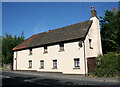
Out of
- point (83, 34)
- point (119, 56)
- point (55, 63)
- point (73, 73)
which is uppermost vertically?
point (83, 34)

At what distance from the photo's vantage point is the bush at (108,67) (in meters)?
14.1

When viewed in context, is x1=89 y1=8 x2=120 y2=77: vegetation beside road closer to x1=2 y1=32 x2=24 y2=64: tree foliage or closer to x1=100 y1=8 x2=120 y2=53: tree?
x1=100 y1=8 x2=120 y2=53: tree

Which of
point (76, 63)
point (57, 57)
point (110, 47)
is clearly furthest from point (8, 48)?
point (110, 47)

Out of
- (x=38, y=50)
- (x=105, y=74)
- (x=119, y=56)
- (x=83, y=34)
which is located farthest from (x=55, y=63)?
(x=119, y=56)

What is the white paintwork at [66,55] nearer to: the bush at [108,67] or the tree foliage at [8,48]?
the bush at [108,67]

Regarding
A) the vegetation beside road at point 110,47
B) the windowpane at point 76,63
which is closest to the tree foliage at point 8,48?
the windowpane at point 76,63

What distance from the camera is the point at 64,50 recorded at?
1853 centimetres

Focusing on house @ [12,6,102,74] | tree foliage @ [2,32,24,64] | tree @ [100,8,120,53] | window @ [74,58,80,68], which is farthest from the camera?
tree foliage @ [2,32,24,64]

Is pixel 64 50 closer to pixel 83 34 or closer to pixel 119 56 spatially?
pixel 83 34

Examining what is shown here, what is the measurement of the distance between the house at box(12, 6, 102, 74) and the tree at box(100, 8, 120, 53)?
5.11 meters

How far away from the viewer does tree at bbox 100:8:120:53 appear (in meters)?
23.6

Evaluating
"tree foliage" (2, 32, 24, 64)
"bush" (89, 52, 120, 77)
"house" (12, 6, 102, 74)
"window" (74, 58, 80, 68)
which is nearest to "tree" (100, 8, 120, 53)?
"house" (12, 6, 102, 74)

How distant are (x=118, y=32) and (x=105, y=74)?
39.7 feet

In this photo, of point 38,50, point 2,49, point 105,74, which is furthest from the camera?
point 2,49
